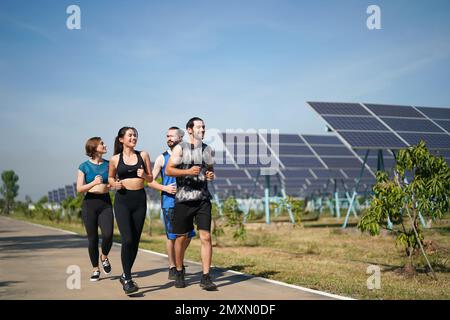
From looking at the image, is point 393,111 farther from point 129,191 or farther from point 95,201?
point 129,191

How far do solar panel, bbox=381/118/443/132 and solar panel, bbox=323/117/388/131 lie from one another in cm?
51

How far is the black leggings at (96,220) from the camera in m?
7.73

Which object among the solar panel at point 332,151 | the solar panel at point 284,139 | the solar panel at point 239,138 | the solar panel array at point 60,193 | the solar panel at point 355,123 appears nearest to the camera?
the solar panel at point 355,123

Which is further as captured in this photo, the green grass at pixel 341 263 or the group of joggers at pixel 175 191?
the green grass at pixel 341 263

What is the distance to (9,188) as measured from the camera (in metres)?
76.1

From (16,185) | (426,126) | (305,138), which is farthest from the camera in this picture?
(16,185)

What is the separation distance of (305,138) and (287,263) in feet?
75.7

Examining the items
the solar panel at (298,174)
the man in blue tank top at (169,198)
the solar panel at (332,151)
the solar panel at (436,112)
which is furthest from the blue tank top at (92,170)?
the solar panel at (298,174)

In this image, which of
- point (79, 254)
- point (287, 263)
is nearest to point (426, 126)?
point (287, 263)

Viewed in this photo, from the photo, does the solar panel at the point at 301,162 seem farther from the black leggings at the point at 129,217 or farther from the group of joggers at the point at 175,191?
the black leggings at the point at 129,217

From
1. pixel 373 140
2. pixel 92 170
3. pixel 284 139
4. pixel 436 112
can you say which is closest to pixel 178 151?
pixel 92 170

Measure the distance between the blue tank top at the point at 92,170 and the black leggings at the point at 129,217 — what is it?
3.84ft
